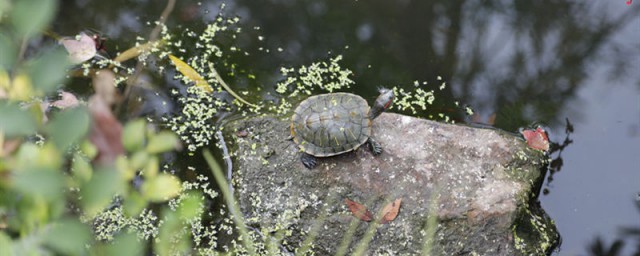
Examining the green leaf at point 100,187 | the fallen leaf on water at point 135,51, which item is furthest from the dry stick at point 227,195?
the green leaf at point 100,187

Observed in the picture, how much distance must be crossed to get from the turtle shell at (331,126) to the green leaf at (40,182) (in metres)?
2.18

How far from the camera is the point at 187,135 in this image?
3.06m

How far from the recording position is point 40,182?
0.62m

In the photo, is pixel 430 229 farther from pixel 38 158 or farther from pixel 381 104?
pixel 38 158

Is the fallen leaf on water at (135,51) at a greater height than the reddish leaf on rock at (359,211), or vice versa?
the fallen leaf on water at (135,51)

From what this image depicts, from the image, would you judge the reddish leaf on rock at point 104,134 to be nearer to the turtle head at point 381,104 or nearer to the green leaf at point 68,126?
the green leaf at point 68,126

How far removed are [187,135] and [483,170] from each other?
53.0 inches

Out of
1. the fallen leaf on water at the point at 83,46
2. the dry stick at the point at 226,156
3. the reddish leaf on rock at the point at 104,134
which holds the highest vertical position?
the reddish leaf on rock at the point at 104,134

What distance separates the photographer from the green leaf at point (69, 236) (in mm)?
641

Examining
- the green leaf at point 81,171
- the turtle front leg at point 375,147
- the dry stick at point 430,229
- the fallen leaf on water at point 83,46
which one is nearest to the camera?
the green leaf at point 81,171

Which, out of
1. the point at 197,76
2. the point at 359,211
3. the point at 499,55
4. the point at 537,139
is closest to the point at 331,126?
the point at 359,211

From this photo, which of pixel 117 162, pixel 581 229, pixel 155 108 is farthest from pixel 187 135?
pixel 117 162

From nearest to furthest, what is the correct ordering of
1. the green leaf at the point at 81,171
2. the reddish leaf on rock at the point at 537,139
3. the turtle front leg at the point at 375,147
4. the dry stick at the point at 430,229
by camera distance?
the green leaf at the point at 81,171 < the dry stick at the point at 430,229 < the turtle front leg at the point at 375,147 < the reddish leaf on rock at the point at 537,139

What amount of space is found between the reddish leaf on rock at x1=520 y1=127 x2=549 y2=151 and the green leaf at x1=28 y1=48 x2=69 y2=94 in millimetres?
→ 2713
